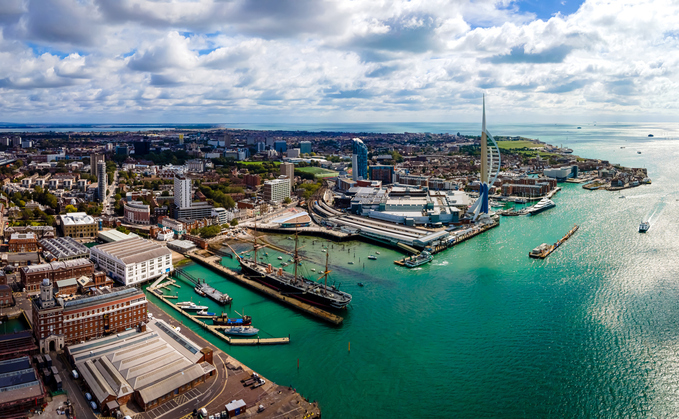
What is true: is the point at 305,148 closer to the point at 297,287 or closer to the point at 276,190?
the point at 276,190

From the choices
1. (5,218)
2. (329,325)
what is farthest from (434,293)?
(5,218)

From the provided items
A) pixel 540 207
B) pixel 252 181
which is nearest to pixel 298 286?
pixel 540 207

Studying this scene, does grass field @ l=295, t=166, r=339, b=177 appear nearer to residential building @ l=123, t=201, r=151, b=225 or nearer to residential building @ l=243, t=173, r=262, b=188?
residential building @ l=243, t=173, r=262, b=188

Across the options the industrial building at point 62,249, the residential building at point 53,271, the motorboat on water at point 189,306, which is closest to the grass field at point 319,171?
the industrial building at point 62,249

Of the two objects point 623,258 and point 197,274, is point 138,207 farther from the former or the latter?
point 623,258

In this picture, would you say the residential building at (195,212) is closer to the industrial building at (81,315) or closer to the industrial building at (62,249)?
the industrial building at (62,249)

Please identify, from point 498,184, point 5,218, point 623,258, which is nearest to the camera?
point 623,258
